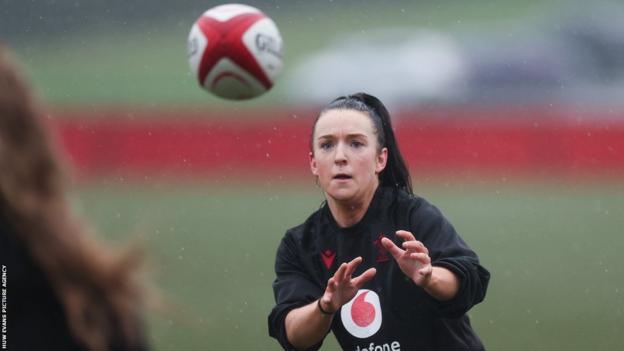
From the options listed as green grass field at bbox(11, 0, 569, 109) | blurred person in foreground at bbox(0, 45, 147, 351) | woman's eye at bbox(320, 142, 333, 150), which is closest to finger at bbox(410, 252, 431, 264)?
woman's eye at bbox(320, 142, 333, 150)

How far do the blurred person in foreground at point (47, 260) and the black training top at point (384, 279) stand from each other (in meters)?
2.04

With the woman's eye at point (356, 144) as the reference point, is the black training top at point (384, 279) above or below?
below

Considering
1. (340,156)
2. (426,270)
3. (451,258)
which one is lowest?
(426,270)

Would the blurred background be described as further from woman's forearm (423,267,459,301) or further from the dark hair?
woman's forearm (423,267,459,301)

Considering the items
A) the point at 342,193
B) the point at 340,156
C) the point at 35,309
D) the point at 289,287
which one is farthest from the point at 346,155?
the point at 35,309

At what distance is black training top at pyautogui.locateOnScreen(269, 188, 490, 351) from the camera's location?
3873 mm

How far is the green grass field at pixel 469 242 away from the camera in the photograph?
756 cm

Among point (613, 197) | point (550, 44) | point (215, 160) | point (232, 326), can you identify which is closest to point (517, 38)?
point (550, 44)

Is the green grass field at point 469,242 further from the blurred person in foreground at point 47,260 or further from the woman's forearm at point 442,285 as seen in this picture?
the blurred person in foreground at point 47,260

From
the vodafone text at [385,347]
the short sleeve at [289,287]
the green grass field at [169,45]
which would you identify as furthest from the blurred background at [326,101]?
the vodafone text at [385,347]

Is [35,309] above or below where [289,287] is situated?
below

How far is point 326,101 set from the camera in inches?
354

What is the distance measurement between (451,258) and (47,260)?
2.18 metres

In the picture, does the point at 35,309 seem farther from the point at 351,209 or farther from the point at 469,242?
the point at 469,242
